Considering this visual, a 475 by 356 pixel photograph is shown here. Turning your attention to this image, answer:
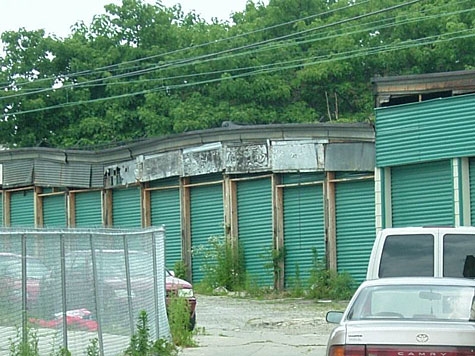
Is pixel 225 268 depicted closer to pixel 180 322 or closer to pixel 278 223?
pixel 278 223

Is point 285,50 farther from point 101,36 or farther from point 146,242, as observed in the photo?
point 146,242

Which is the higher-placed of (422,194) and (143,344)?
(422,194)

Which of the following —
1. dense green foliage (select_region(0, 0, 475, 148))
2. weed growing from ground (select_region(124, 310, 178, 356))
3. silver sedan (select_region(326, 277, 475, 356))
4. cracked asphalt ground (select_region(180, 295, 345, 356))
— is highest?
dense green foliage (select_region(0, 0, 475, 148))

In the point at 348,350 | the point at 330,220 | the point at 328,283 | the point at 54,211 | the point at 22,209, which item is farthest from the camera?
the point at 22,209

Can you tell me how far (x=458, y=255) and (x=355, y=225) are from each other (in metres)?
14.6

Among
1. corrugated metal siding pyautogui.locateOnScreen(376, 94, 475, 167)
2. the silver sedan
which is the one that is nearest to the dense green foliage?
corrugated metal siding pyautogui.locateOnScreen(376, 94, 475, 167)

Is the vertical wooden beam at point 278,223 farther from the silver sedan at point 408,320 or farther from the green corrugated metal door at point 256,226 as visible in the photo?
the silver sedan at point 408,320

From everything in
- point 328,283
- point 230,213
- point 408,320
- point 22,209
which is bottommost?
point 328,283

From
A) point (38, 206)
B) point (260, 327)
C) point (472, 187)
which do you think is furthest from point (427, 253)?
point (38, 206)

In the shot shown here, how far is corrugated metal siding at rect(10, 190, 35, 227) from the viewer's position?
130ft

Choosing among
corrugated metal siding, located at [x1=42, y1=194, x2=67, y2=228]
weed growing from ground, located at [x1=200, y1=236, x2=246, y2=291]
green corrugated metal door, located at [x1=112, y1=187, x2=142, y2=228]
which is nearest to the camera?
weed growing from ground, located at [x1=200, y1=236, x2=246, y2=291]

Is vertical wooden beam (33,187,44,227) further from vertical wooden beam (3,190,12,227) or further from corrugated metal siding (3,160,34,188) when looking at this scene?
vertical wooden beam (3,190,12,227)

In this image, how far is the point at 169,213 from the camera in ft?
115

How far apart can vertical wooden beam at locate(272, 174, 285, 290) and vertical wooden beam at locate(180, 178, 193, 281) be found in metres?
3.95
